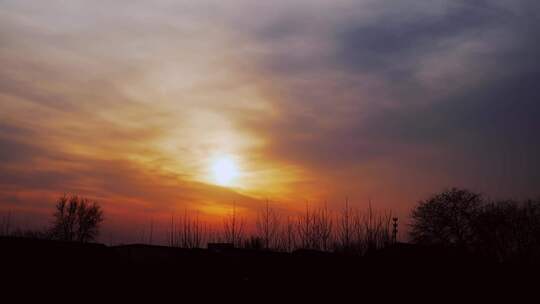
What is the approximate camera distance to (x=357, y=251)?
79.4 ft

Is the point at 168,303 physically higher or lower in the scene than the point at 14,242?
lower

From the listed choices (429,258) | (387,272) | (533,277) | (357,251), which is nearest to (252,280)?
(387,272)

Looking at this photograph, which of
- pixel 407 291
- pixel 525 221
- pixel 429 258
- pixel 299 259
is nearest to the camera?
pixel 407 291

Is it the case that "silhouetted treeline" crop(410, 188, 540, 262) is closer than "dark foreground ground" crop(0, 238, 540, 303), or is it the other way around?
"dark foreground ground" crop(0, 238, 540, 303)

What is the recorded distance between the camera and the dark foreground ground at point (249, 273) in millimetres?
9695

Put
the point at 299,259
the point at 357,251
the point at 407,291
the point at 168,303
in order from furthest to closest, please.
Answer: the point at 357,251
the point at 299,259
the point at 407,291
the point at 168,303

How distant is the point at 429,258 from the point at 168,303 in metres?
7.21

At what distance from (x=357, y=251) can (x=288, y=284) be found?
11172 millimetres

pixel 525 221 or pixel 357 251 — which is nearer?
pixel 357 251

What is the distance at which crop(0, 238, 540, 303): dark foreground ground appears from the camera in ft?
31.8

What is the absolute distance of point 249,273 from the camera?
14.8 m

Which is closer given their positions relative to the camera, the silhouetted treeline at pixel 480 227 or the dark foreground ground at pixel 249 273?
the dark foreground ground at pixel 249 273

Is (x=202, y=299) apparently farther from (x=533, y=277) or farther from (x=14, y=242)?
(x=533, y=277)

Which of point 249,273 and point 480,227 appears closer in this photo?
point 249,273
